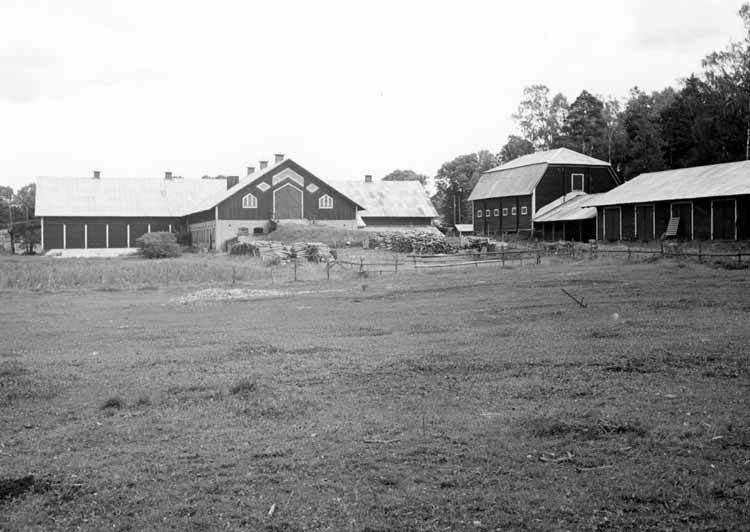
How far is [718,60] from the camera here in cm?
6750

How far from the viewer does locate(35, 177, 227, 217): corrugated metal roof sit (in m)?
76.4

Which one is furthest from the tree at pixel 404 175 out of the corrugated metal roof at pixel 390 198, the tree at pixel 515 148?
the corrugated metal roof at pixel 390 198

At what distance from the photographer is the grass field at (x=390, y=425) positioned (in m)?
7.73

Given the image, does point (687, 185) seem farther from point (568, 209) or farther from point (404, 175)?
point (404, 175)

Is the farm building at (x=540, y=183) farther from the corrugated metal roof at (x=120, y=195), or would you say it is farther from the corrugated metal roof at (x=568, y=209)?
the corrugated metal roof at (x=120, y=195)

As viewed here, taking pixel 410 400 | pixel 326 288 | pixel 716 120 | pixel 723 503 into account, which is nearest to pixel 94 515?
pixel 410 400

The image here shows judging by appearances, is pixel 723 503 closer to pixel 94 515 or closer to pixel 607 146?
pixel 94 515

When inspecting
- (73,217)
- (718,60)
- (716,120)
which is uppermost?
(718,60)

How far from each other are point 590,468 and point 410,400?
386cm

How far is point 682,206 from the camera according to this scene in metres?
51.8

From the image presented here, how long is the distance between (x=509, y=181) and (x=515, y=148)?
1092 inches

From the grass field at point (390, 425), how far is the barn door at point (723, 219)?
29642 mm

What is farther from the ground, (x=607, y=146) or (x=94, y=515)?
(x=607, y=146)

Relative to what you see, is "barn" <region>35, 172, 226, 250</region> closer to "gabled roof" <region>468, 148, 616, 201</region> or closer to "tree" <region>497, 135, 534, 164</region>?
"gabled roof" <region>468, 148, 616, 201</region>
